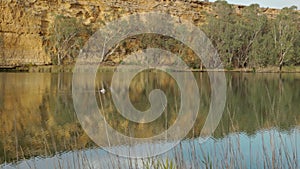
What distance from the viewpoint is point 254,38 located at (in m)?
23.6

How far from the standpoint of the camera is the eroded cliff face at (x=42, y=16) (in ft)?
75.2

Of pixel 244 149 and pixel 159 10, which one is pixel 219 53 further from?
pixel 244 149

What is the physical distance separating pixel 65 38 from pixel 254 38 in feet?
37.0

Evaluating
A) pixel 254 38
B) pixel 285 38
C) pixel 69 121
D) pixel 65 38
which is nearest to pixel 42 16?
pixel 65 38

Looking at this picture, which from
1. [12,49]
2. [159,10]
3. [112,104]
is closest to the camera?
[112,104]

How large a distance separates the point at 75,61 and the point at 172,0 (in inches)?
349

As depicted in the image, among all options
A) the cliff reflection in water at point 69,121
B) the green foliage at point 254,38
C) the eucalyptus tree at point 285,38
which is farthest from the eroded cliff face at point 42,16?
the cliff reflection in water at point 69,121

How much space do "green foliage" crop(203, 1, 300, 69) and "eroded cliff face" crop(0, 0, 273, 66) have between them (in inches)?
186

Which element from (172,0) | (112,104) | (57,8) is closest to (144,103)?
(112,104)

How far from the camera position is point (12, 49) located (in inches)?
899

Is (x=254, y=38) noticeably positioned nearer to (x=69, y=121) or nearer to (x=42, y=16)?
(x=42, y=16)

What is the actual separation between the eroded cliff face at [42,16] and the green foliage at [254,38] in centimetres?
473

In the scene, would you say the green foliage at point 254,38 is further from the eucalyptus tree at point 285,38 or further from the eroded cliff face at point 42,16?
the eroded cliff face at point 42,16

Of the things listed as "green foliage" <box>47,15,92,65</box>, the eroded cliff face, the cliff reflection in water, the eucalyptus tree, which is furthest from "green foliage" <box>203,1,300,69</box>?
the cliff reflection in water
